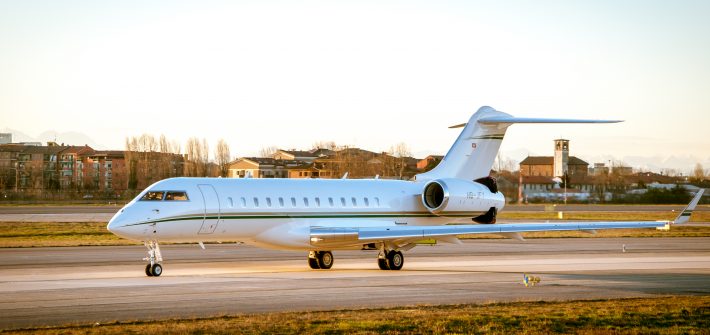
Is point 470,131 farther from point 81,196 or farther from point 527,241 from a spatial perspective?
point 81,196

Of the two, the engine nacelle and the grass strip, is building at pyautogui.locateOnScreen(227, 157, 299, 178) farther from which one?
the grass strip

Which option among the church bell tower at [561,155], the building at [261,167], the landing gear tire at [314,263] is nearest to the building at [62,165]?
the building at [261,167]

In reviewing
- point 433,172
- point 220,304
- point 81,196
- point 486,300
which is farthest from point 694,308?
point 81,196

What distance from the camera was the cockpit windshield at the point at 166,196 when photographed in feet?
78.9

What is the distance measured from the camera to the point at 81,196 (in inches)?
4055

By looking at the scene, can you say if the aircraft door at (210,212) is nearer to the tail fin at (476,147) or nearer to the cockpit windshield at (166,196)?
the cockpit windshield at (166,196)

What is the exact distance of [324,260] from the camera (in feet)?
89.9

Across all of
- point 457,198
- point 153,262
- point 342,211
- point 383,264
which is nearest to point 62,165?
point 342,211

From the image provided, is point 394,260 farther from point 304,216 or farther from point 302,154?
point 302,154

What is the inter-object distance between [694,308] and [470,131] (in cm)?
1402

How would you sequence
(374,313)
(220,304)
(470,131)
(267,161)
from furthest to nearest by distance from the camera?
1. (267,161)
2. (470,131)
3. (220,304)
4. (374,313)

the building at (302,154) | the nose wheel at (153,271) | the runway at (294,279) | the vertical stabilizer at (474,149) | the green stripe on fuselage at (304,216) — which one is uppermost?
the building at (302,154)

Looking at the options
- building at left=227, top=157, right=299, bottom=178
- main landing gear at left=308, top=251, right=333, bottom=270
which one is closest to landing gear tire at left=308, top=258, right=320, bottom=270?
main landing gear at left=308, top=251, right=333, bottom=270

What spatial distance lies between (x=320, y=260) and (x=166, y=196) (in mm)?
5495
